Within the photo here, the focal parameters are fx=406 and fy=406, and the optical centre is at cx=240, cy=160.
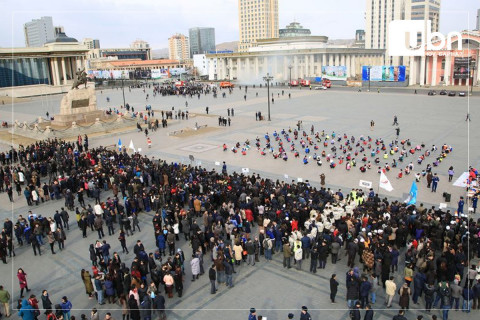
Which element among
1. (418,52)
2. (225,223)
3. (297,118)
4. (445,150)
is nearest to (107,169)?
(225,223)

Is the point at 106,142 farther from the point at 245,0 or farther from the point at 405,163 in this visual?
the point at 245,0

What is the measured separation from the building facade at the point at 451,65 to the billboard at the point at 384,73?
10.1 ft

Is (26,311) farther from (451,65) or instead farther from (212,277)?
(451,65)

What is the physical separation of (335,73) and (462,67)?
82.3 feet

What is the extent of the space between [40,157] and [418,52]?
70.4m

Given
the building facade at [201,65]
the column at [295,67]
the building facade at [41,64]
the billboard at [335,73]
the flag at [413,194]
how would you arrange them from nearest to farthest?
1. the flag at [413,194]
2. the building facade at [41,64]
3. the billboard at [335,73]
4. the column at [295,67]
5. the building facade at [201,65]

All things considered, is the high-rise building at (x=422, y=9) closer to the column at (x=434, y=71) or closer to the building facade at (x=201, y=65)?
the column at (x=434, y=71)

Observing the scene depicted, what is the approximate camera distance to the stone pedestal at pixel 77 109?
3956cm

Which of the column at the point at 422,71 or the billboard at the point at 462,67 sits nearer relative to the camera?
the billboard at the point at 462,67

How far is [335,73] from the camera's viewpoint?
88.6m

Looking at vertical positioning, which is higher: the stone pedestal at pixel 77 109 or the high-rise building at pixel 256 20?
the high-rise building at pixel 256 20

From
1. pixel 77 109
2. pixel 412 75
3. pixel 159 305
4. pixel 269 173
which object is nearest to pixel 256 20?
pixel 412 75

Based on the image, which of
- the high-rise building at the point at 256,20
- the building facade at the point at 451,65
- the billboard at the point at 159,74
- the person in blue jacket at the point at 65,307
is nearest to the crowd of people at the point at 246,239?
the person in blue jacket at the point at 65,307

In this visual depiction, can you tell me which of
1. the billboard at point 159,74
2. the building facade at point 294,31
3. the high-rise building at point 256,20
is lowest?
the billboard at point 159,74
